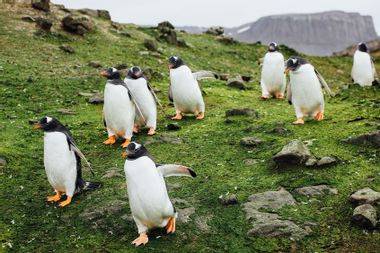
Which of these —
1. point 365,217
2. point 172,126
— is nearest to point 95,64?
point 172,126

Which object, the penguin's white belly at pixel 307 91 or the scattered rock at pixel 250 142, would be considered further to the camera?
the penguin's white belly at pixel 307 91

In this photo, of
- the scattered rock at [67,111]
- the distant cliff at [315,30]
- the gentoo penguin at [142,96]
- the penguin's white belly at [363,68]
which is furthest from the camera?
the distant cliff at [315,30]

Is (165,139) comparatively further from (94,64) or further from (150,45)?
(150,45)

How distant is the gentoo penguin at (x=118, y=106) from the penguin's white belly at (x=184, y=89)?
1777mm

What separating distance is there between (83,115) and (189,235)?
6.32 metres

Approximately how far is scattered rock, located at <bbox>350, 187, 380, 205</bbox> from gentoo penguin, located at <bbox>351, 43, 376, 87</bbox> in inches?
395

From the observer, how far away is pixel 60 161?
7.47 metres

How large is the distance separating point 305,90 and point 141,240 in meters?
5.33

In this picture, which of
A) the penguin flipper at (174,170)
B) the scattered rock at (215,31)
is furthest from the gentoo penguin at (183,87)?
the scattered rock at (215,31)

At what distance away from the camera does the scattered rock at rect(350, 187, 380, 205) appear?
6.34m

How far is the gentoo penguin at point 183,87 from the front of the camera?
11.3 metres

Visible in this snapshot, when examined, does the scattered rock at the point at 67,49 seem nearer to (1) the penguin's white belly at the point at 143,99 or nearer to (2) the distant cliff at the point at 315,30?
(1) the penguin's white belly at the point at 143,99

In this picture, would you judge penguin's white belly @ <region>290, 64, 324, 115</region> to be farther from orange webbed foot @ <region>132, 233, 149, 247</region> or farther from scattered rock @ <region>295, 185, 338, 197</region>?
orange webbed foot @ <region>132, 233, 149, 247</region>

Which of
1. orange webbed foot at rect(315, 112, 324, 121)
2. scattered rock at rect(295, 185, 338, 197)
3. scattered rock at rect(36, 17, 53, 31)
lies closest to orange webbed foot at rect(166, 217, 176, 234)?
scattered rock at rect(295, 185, 338, 197)
